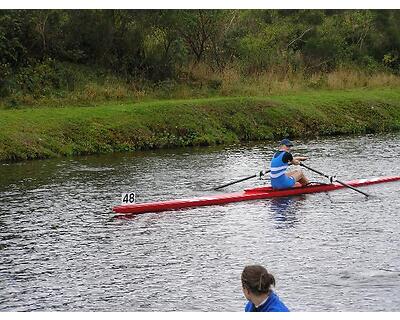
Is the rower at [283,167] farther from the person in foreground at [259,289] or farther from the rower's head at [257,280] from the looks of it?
the rower's head at [257,280]

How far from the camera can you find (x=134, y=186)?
24875 millimetres

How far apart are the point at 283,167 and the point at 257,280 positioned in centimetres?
1526

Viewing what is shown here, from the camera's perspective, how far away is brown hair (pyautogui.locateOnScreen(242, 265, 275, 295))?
24.1ft

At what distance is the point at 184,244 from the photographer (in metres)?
17.3

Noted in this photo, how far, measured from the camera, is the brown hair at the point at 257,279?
289 inches

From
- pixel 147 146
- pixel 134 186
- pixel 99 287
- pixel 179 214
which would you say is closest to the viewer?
pixel 99 287

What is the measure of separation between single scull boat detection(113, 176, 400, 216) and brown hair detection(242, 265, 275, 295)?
13228 mm

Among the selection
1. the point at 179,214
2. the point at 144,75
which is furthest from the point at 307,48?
the point at 179,214

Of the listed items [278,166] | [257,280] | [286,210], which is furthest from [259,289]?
[278,166]

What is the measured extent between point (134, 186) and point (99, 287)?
10676mm

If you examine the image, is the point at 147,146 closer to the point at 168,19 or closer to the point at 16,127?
the point at 16,127

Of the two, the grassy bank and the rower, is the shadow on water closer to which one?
the rower

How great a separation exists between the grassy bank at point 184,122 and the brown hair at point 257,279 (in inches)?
957

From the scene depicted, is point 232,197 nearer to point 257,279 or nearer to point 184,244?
point 184,244
